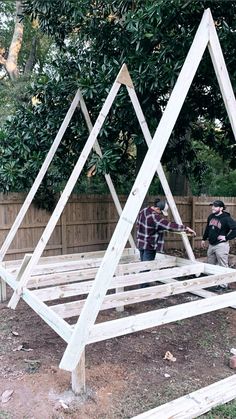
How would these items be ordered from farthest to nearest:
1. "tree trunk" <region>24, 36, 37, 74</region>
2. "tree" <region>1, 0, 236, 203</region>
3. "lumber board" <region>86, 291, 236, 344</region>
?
"tree trunk" <region>24, 36, 37, 74</region> → "tree" <region>1, 0, 236, 203</region> → "lumber board" <region>86, 291, 236, 344</region>

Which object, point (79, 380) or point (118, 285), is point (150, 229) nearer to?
point (118, 285)

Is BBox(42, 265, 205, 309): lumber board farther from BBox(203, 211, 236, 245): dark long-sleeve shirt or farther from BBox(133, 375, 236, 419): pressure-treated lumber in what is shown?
BBox(133, 375, 236, 419): pressure-treated lumber

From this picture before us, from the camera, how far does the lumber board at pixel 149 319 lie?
2654 mm

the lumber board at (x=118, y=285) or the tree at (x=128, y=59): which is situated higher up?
the tree at (x=128, y=59)

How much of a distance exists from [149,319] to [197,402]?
0.74m

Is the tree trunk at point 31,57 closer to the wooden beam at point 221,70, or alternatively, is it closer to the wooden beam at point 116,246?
the wooden beam at point 221,70

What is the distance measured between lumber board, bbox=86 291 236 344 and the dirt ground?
579 mm

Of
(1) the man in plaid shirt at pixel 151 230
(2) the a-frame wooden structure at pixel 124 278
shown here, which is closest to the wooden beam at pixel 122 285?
(2) the a-frame wooden structure at pixel 124 278

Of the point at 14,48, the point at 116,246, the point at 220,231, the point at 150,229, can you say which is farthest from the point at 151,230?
the point at 14,48

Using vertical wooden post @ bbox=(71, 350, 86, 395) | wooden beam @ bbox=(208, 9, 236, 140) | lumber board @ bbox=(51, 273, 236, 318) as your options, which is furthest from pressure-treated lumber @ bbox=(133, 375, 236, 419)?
wooden beam @ bbox=(208, 9, 236, 140)

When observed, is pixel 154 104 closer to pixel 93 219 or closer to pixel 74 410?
pixel 93 219

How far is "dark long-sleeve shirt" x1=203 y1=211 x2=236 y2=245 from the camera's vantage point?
5.58 meters

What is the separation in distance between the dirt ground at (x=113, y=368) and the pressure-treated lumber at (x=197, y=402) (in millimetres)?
191

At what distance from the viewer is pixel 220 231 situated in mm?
5656
